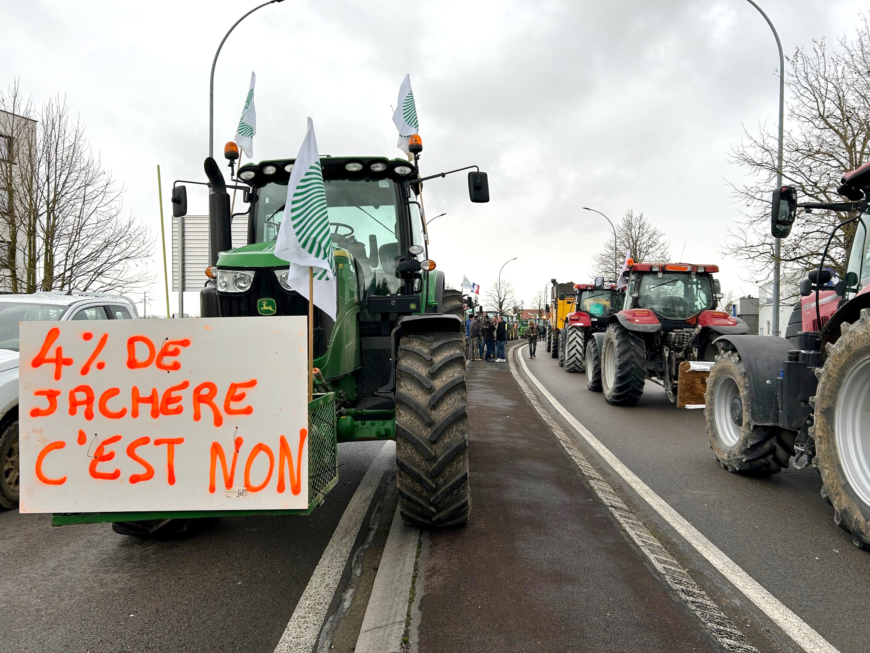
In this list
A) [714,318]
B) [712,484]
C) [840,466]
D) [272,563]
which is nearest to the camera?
[272,563]

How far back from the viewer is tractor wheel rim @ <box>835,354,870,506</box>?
3900mm

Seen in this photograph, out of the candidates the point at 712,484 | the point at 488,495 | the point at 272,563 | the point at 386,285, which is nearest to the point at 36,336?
the point at 272,563

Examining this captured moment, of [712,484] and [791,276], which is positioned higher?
[791,276]

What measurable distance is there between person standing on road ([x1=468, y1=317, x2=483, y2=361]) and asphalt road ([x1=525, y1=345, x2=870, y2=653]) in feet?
48.1

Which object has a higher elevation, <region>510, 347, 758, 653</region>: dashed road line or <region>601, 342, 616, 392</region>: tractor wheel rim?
<region>601, 342, 616, 392</region>: tractor wheel rim

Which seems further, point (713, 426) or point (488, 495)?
point (713, 426)

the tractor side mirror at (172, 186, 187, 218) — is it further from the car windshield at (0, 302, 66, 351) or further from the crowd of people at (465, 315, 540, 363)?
the crowd of people at (465, 315, 540, 363)

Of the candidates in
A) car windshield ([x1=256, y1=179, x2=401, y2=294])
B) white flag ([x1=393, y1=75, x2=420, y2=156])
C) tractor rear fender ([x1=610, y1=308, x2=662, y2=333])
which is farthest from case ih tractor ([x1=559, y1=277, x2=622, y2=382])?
car windshield ([x1=256, y1=179, x2=401, y2=294])

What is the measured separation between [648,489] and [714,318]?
20.4 ft

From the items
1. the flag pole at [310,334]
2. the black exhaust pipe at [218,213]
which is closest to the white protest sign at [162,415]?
the flag pole at [310,334]

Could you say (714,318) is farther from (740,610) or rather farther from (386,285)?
(740,610)

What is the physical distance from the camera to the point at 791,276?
68.2ft

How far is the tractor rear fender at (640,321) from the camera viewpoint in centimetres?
1014

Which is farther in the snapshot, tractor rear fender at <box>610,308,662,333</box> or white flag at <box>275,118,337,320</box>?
tractor rear fender at <box>610,308,662,333</box>
